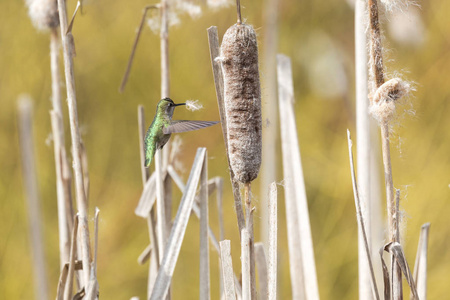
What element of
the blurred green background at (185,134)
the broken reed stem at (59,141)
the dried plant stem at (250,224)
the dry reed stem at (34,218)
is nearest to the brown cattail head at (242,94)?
the dried plant stem at (250,224)

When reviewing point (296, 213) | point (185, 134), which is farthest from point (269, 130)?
point (185, 134)

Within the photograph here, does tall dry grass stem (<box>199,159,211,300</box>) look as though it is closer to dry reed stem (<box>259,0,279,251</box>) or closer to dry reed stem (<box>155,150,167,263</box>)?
dry reed stem (<box>155,150,167,263</box>)

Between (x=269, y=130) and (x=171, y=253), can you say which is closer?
(x=171, y=253)

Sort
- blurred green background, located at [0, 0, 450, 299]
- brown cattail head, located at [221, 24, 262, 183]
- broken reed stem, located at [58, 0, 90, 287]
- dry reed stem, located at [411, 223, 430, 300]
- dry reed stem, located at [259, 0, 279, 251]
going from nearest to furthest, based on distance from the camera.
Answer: brown cattail head, located at [221, 24, 262, 183] < broken reed stem, located at [58, 0, 90, 287] < dry reed stem, located at [411, 223, 430, 300] < dry reed stem, located at [259, 0, 279, 251] < blurred green background, located at [0, 0, 450, 299]

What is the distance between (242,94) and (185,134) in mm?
1479

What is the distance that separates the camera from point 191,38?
2.06 m

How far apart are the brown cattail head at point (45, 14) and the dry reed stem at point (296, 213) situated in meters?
0.44

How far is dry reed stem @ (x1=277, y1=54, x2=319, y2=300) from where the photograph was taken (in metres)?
0.82

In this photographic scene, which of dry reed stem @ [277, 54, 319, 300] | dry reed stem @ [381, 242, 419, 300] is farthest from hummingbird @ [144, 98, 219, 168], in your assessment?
dry reed stem @ [381, 242, 419, 300]

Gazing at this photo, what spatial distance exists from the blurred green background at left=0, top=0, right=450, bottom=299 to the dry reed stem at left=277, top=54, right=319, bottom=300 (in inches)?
43.5

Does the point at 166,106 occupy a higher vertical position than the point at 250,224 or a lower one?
higher

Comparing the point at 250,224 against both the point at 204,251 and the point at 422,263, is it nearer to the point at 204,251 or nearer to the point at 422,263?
the point at 204,251

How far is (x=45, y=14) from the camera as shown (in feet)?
3.06

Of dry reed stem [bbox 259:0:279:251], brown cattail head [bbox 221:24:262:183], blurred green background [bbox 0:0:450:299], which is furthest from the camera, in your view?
blurred green background [bbox 0:0:450:299]
